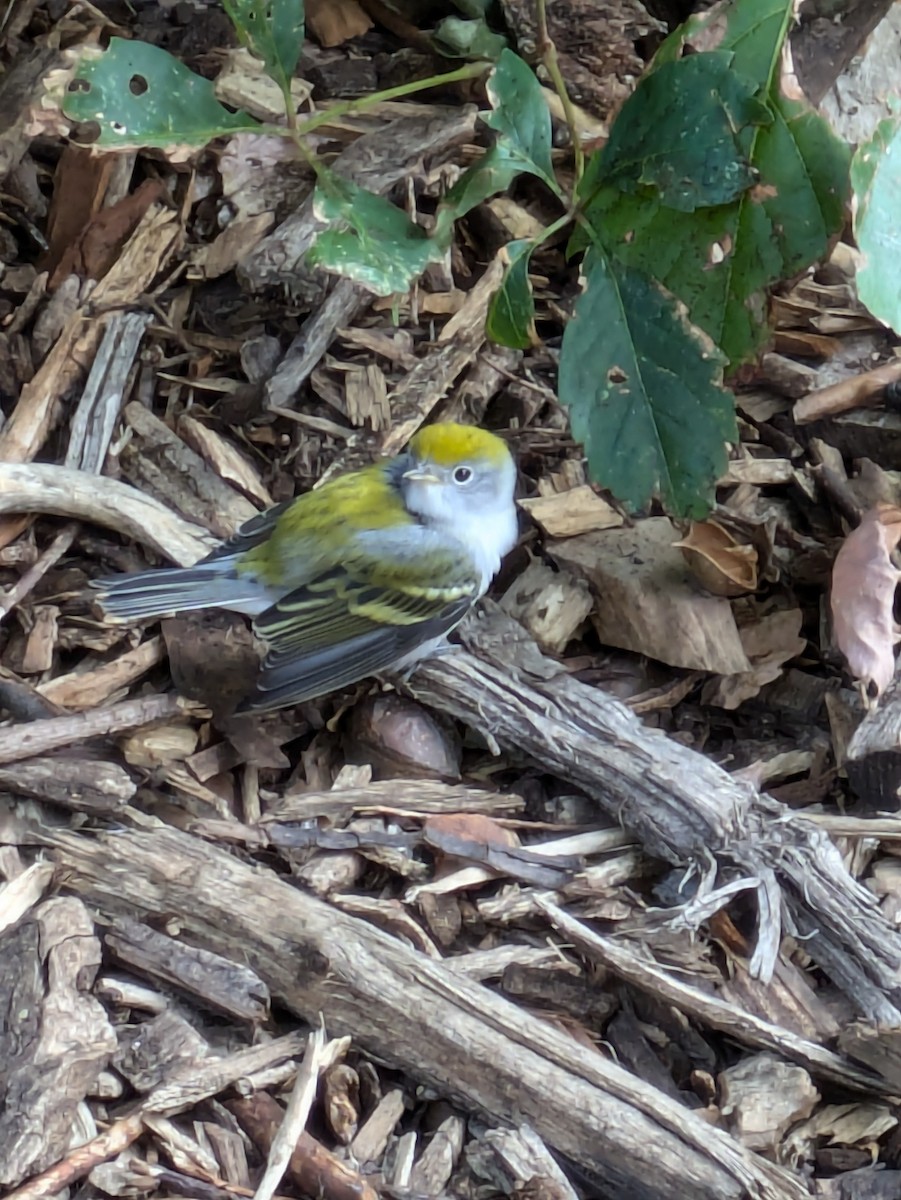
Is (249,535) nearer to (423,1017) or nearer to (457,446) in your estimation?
(457,446)

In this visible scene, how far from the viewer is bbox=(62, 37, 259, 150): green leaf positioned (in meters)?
2.53

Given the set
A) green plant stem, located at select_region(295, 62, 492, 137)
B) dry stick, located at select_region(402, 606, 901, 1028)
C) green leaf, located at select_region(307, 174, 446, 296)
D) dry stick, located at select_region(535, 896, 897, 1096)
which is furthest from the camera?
green plant stem, located at select_region(295, 62, 492, 137)

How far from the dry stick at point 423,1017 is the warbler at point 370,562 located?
54 cm

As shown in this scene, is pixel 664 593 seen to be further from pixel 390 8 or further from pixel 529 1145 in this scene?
pixel 390 8

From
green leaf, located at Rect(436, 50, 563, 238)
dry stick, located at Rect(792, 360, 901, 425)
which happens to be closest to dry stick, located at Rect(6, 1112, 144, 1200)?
green leaf, located at Rect(436, 50, 563, 238)

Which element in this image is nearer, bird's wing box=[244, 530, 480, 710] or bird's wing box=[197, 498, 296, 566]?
bird's wing box=[244, 530, 480, 710]

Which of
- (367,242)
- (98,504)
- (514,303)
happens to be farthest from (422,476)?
(98,504)

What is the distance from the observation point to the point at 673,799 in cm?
255

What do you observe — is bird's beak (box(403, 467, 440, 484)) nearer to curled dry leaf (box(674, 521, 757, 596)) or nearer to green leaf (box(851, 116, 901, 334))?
curled dry leaf (box(674, 521, 757, 596))

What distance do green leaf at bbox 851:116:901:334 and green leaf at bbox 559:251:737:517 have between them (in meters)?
0.42

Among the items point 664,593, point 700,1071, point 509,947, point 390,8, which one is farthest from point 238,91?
point 700,1071

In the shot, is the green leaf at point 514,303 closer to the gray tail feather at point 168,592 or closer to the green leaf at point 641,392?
the green leaf at point 641,392

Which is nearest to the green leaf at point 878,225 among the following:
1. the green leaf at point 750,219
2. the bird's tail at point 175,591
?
the green leaf at point 750,219

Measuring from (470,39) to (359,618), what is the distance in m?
1.48
